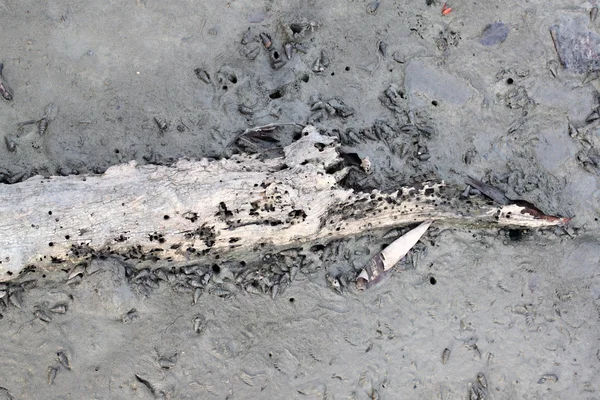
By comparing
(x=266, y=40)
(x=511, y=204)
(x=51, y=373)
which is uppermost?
(x=266, y=40)

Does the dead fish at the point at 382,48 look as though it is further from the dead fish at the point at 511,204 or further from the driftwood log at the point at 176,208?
the dead fish at the point at 511,204

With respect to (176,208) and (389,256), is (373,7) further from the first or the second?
(176,208)

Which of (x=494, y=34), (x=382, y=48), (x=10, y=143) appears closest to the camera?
(x=10, y=143)

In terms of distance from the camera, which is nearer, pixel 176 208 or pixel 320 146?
pixel 176 208

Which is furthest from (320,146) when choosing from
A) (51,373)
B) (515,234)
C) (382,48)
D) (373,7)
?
(51,373)

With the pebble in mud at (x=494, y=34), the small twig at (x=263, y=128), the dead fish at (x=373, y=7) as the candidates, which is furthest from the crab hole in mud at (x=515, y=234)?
the dead fish at (x=373, y=7)

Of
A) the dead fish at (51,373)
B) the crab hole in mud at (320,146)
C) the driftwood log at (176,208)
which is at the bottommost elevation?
the dead fish at (51,373)

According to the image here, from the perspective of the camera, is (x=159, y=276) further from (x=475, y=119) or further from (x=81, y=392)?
(x=475, y=119)

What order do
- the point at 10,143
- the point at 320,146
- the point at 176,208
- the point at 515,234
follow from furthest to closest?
the point at 515,234
the point at 10,143
the point at 320,146
the point at 176,208
